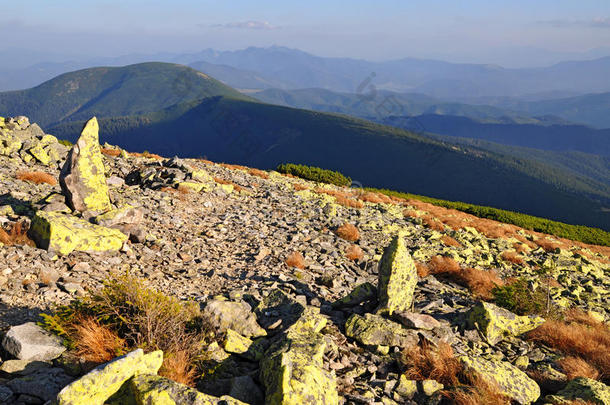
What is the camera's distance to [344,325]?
27.6 ft

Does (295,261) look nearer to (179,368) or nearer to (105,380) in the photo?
(179,368)

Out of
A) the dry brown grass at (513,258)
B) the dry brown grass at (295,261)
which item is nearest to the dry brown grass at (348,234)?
the dry brown grass at (295,261)

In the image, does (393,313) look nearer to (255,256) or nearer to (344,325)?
(344,325)

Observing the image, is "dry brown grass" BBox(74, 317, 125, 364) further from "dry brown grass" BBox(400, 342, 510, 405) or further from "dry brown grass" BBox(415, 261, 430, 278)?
"dry brown grass" BBox(415, 261, 430, 278)

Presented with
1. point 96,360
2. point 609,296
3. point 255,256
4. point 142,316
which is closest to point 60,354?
point 96,360

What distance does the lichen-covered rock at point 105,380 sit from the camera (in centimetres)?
440

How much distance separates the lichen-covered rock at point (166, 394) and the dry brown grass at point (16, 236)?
7.77 metres

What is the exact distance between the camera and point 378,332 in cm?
783

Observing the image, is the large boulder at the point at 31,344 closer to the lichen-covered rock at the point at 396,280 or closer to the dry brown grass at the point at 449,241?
the lichen-covered rock at the point at 396,280

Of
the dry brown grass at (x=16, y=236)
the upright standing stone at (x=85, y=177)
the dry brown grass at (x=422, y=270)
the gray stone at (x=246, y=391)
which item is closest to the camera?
the gray stone at (x=246, y=391)

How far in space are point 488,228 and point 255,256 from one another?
875 inches

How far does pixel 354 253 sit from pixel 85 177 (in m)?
11.5

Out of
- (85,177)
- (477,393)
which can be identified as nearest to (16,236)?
(85,177)

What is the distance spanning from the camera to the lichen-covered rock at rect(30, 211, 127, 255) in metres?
9.91
